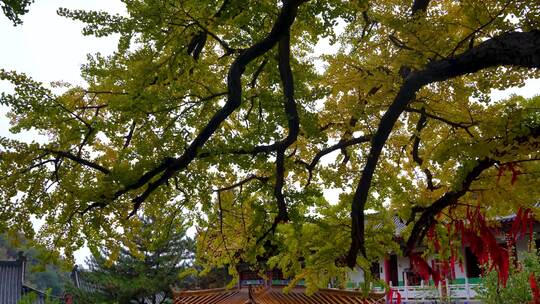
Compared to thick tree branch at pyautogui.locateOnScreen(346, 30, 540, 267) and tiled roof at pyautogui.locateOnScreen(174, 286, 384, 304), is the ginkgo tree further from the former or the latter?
tiled roof at pyautogui.locateOnScreen(174, 286, 384, 304)

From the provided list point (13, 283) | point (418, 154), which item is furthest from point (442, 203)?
point (13, 283)

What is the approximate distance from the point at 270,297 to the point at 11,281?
62.2 feet

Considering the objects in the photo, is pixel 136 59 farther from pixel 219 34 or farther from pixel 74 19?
pixel 219 34

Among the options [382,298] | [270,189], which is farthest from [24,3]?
[382,298]

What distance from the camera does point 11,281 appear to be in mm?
24234

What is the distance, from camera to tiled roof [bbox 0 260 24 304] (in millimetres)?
23375

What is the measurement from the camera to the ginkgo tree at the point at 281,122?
482 cm

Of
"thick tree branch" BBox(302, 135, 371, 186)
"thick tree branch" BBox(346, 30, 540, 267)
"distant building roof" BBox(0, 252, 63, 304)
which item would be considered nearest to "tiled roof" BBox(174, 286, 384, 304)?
"thick tree branch" BBox(302, 135, 371, 186)

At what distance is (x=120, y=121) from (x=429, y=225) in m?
3.83

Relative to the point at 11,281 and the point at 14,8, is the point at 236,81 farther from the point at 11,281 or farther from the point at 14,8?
the point at 11,281

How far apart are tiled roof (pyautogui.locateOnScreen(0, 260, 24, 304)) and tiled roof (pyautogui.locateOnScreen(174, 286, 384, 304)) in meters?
14.6

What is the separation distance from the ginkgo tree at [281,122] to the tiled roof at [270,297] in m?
2.01

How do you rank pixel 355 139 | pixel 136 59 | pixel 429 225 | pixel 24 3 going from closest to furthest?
pixel 24 3
pixel 136 59
pixel 429 225
pixel 355 139

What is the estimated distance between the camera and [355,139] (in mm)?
7617
